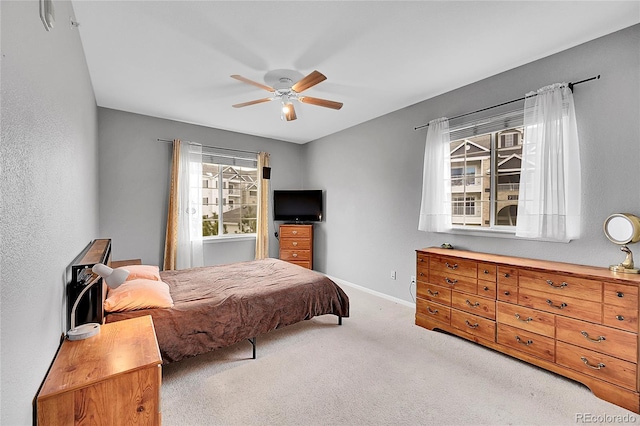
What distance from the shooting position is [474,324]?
2.72 meters

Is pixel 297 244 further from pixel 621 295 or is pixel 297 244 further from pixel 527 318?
pixel 621 295

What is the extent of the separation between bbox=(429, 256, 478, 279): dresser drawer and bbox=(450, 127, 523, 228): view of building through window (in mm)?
605

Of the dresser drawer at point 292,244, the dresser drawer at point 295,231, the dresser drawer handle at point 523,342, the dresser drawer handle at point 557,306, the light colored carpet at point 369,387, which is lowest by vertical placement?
the light colored carpet at point 369,387

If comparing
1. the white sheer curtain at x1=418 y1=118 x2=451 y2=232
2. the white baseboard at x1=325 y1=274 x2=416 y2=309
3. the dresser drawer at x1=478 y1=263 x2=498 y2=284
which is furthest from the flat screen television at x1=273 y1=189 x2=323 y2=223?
the dresser drawer at x1=478 y1=263 x2=498 y2=284

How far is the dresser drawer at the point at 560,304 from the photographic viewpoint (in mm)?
2033

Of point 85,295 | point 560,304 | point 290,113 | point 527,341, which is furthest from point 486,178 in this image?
point 85,295

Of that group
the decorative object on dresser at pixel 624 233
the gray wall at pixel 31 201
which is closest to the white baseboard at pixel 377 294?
the decorative object on dresser at pixel 624 233

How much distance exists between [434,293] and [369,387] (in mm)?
1383

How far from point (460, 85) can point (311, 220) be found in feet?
10.7

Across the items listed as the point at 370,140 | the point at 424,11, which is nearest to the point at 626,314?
the point at 424,11

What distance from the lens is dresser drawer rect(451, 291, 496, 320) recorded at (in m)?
2.60

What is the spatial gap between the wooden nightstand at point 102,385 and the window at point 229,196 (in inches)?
139

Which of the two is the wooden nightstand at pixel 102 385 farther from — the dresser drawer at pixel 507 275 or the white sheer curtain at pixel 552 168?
the white sheer curtain at pixel 552 168

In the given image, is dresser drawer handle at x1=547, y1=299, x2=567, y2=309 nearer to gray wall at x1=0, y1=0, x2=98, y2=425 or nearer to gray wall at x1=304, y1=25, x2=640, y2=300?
gray wall at x1=304, y1=25, x2=640, y2=300
